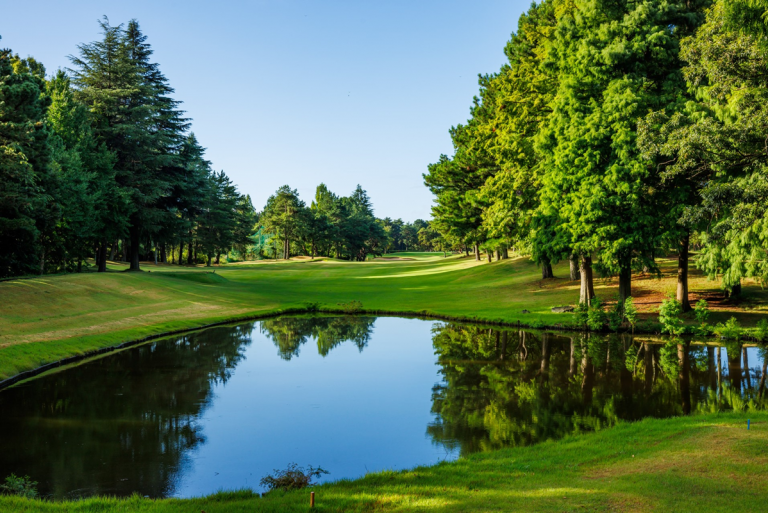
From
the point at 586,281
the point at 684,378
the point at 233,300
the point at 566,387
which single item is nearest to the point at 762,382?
the point at 684,378

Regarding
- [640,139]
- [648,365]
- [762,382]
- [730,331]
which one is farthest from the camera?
[730,331]

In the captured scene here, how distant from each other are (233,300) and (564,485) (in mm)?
32651

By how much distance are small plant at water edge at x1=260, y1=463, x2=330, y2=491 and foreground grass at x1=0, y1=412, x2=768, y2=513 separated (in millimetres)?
677

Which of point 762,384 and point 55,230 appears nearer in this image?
point 762,384

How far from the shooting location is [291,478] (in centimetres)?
842

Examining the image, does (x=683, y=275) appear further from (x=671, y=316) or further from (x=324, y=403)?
(x=324, y=403)

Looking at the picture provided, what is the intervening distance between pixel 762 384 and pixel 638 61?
15.1 metres

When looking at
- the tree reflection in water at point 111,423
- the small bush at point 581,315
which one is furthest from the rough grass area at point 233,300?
the tree reflection in water at point 111,423

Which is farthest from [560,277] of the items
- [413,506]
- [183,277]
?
[413,506]

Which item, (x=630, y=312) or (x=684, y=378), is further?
(x=630, y=312)

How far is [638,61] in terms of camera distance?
23.3 metres

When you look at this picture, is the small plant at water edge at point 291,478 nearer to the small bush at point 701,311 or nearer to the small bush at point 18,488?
the small bush at point 18,488

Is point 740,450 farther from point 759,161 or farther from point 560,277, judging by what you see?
point 560,277

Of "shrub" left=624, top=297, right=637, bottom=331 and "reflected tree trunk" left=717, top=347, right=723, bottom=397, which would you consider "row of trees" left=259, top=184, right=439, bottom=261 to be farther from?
"reflected tree trunk" left=717, top=347, right=723, bottom=397
